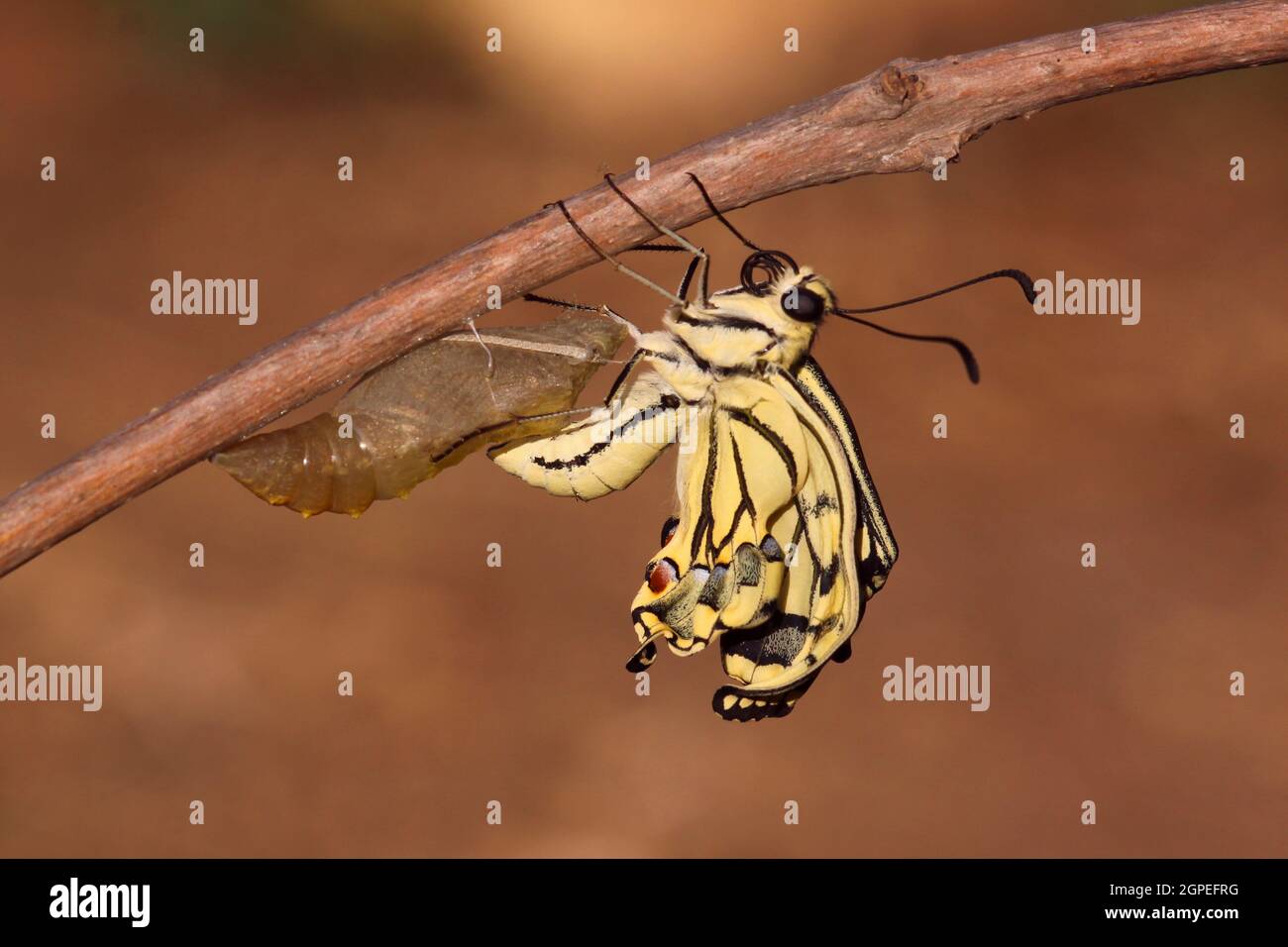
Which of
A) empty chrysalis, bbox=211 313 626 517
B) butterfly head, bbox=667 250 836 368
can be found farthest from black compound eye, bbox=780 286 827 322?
empty chrysalis, bbox=211 313 626 517

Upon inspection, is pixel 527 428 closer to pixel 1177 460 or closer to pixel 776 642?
pixel 776 642

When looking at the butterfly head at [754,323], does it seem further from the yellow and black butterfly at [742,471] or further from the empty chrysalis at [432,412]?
the empty chrysalis at [432,412]

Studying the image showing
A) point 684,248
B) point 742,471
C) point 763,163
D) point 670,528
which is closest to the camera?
point 763,163

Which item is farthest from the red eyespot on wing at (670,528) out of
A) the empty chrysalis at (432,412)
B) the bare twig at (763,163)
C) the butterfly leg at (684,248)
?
the bare twig at (763,163)

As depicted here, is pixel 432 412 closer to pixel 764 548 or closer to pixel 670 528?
pixel 670 528

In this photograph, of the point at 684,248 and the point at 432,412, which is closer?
the point at 684,248

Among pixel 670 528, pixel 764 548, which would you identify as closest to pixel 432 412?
pixel 670 528

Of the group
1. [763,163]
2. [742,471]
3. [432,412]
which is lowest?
[742,471]
